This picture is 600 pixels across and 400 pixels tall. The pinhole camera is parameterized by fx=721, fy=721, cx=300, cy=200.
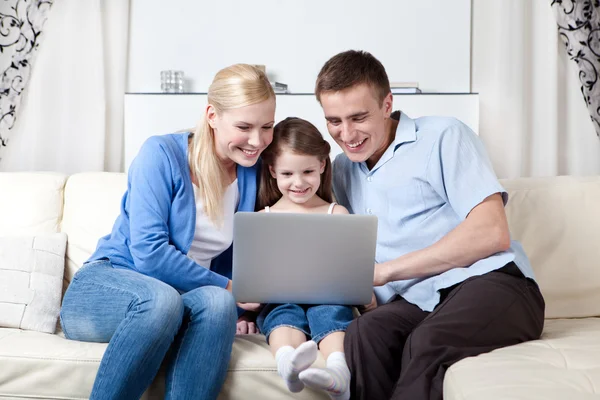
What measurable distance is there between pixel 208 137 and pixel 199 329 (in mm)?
576

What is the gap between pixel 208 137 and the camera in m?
2.02

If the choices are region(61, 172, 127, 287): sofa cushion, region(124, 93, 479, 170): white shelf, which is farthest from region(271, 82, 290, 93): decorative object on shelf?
region(61, 172, 127, 287): sofa cushion

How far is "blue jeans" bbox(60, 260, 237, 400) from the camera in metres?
1.61

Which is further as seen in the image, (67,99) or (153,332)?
(67,99)

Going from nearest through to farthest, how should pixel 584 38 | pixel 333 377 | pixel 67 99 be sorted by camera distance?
pixel 333 377
pixel 584 38
pixel 67 99

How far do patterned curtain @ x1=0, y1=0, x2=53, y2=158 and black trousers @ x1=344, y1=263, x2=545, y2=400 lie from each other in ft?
6.51

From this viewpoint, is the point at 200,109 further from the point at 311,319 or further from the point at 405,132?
the point at 311,319

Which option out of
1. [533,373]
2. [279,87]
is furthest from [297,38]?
[533,373]

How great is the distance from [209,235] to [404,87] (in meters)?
1.34

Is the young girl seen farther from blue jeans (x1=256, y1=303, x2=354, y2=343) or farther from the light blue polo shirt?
the light blue polo shirt

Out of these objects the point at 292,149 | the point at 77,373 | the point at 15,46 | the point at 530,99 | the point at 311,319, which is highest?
the point at 15,46

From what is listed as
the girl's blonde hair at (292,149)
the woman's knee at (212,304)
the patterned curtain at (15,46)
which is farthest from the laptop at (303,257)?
the patterned curtain at (15,46)

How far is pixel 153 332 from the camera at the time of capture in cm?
163

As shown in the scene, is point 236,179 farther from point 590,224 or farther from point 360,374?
point 590,224
